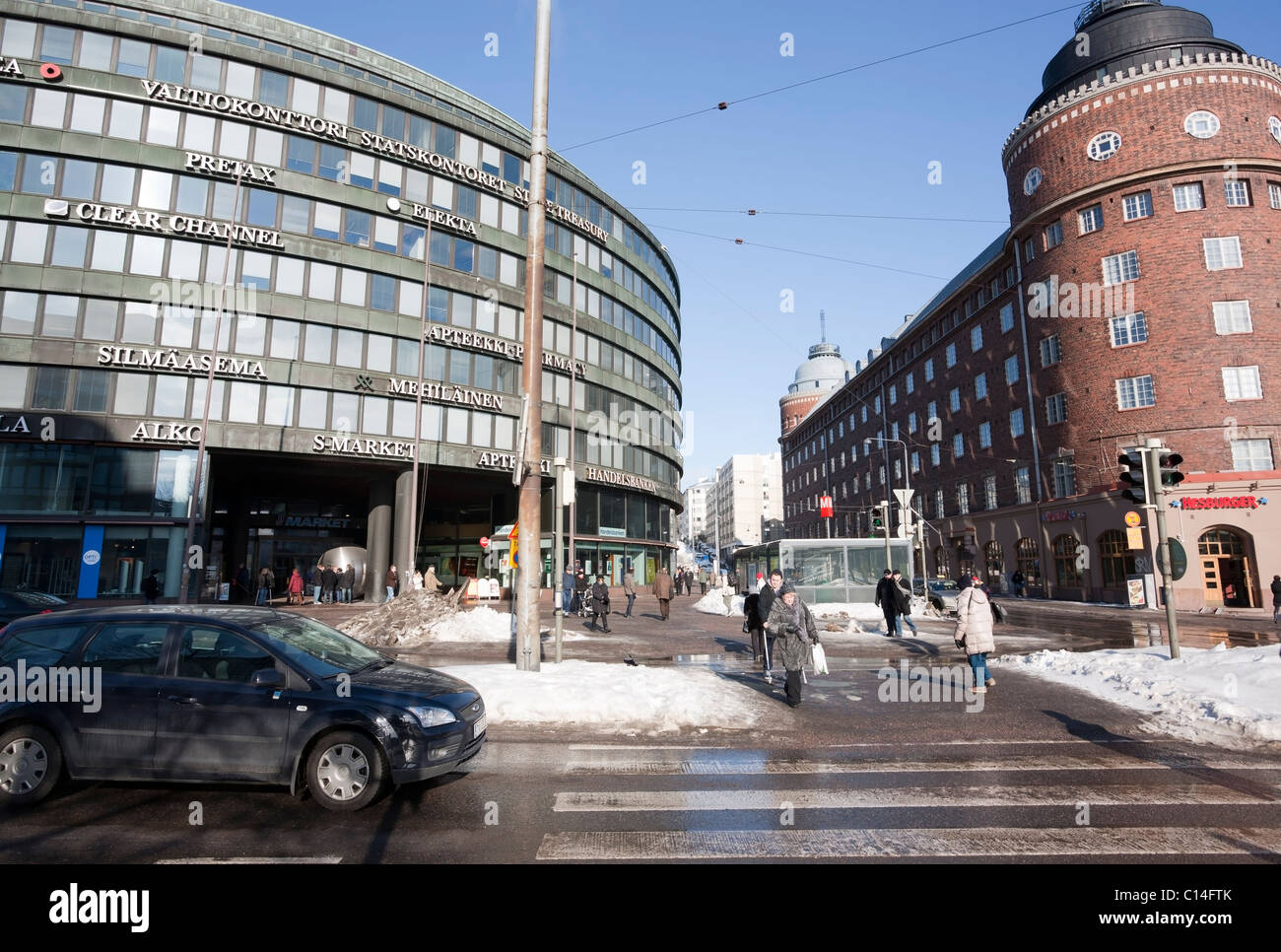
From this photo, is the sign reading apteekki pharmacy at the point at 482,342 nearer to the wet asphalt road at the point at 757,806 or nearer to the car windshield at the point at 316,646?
the car windshield at the point at 316,646

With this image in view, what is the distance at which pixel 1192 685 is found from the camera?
9.44 meters

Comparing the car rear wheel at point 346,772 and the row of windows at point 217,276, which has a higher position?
the row of windows at point 217,276

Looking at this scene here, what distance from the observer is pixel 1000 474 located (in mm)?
44281

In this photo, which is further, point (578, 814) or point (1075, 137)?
point (1075, 137)

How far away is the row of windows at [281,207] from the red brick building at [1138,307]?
27235mm

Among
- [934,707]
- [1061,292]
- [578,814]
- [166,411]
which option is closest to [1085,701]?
[934,707]

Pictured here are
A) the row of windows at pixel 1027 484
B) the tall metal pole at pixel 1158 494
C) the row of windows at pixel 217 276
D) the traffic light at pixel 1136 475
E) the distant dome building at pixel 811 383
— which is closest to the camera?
the tall metal pole at pixel 1158 494

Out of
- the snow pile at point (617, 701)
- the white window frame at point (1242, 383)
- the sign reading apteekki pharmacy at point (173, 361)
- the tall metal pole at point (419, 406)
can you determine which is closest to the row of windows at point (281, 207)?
the tall metal pole at point (419, 406)

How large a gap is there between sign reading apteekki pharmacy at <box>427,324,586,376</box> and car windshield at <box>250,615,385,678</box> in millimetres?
25485

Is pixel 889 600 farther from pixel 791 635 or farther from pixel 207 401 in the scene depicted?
pixel 207 401

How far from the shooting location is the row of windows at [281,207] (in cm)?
2772

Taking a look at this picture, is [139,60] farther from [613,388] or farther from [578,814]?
[578,814]

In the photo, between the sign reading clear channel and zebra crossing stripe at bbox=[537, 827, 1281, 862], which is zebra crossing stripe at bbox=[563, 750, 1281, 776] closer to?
zebra crossing stripe at bbox=[537, 827, 1281, 862]
